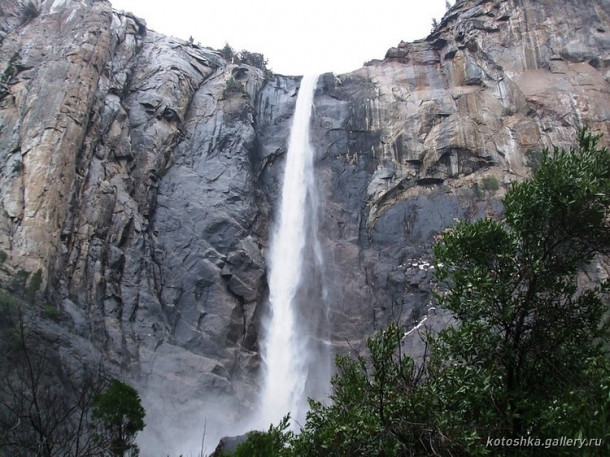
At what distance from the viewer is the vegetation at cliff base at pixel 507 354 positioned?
6383 mm

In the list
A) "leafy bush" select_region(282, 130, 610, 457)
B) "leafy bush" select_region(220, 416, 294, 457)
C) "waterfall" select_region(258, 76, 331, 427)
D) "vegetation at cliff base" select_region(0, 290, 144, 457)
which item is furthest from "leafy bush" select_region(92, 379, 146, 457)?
"waterfall" select_region(258, 76, 331, 427)

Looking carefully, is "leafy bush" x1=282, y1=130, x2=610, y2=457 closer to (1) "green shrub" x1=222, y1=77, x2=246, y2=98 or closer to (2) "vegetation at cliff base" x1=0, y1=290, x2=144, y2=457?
(2) "vegetation at cliff base" x1=0, y1=290, x2=144, y2=457

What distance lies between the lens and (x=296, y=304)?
1085 inches

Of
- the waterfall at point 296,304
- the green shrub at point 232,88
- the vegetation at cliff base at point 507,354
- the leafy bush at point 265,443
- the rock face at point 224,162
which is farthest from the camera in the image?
the green shrub at point 232,88

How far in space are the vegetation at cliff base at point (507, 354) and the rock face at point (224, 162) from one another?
1550 cm

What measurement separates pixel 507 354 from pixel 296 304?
811 inches

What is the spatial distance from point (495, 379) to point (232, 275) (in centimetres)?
1982

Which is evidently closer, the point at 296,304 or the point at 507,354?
the point at 507,354

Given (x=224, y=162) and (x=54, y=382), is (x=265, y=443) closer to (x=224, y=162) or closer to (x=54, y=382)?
(x=54, y=382)

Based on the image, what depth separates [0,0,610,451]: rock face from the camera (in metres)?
22.3

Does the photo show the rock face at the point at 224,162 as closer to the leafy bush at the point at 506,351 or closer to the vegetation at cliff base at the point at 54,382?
the vegetation at cliff base at the point at 54,382

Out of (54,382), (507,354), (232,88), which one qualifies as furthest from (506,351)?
(232,88)

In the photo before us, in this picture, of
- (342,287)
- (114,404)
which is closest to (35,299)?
(114,404)

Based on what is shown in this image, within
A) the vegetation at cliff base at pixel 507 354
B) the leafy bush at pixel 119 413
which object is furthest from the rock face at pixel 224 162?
the vegetation at cliff base at pixel 507 354
